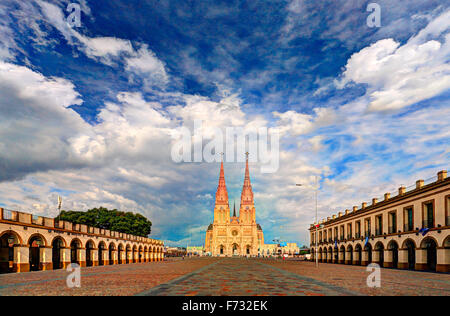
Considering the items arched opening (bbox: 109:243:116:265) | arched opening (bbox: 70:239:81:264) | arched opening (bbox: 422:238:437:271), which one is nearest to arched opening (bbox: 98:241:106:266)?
arched opening (bbox: 109:243:116:265)

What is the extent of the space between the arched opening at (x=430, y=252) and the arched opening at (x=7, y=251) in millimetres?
33731

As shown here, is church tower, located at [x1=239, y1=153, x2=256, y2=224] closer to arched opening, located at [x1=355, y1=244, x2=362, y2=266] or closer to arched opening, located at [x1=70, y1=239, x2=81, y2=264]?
arched opening, located at [x1=355, y1=244, x2=362, y2=266]

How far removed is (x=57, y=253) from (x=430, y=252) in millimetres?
34174

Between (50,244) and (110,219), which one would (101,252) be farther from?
(110,219)

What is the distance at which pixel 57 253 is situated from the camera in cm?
3253

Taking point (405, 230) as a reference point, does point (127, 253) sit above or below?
below

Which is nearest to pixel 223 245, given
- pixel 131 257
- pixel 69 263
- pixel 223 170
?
pixel 223 170

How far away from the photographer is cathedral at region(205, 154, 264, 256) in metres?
152

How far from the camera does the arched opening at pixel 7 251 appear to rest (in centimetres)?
2547

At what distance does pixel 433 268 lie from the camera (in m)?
31.4

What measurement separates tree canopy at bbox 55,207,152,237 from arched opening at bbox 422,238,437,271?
58347 millimetres

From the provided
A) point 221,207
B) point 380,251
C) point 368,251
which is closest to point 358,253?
point 368,251
